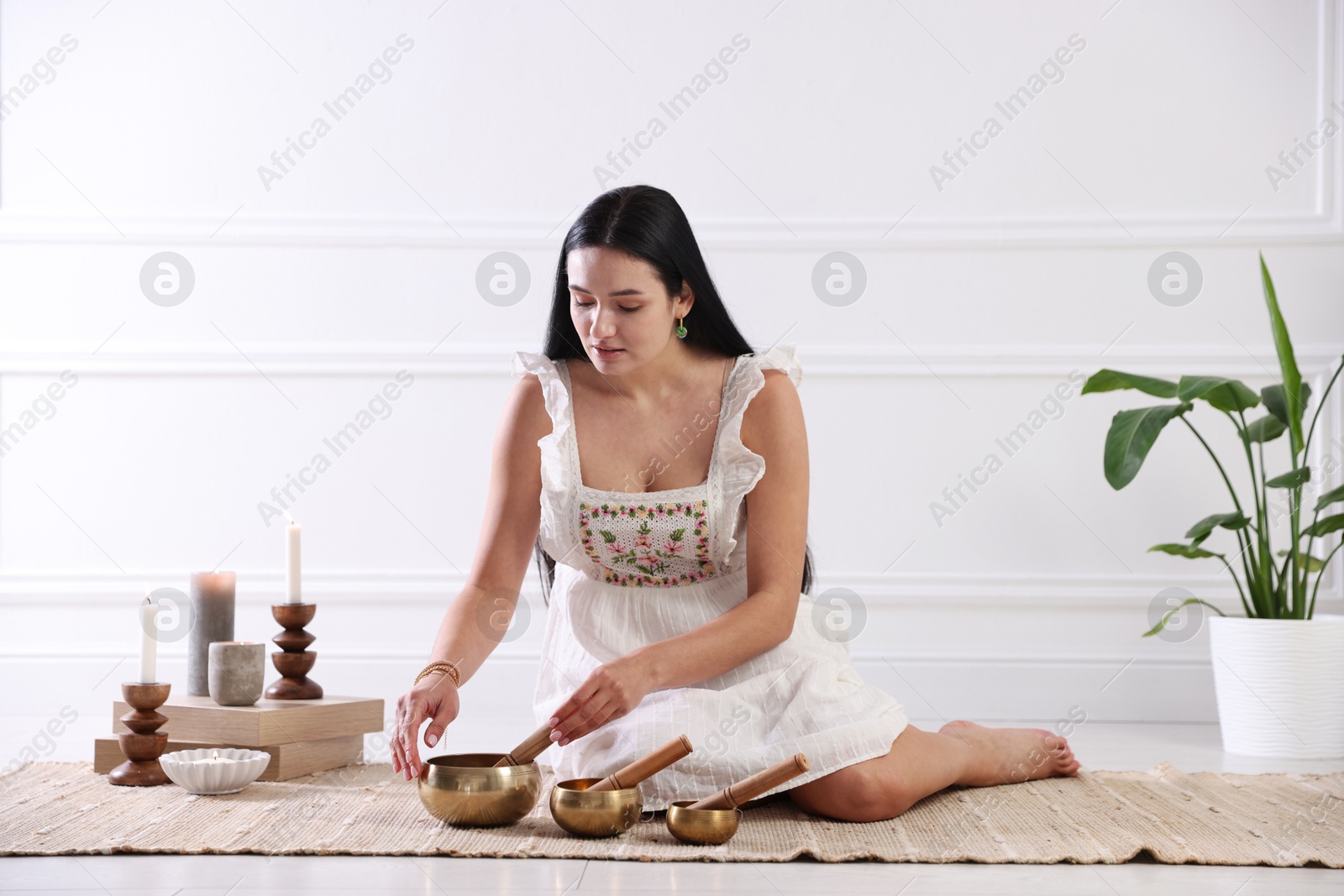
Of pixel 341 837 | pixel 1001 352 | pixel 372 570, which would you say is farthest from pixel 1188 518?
pixel 341 837

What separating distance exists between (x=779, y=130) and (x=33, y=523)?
7.02 feet

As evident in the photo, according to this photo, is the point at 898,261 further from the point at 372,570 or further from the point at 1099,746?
the point at 372,570

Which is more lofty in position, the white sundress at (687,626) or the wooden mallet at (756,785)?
the white sundress at (687,626)

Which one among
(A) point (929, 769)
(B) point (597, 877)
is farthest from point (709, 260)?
(B) point (597, 877)

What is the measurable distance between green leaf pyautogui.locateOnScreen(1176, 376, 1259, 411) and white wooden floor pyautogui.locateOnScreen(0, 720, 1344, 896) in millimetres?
1123

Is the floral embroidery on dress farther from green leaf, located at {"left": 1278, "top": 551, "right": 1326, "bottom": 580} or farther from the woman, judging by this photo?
green leaf, located at {"left": 1278, "top": 551, "right": 1326, "bottom": 580}

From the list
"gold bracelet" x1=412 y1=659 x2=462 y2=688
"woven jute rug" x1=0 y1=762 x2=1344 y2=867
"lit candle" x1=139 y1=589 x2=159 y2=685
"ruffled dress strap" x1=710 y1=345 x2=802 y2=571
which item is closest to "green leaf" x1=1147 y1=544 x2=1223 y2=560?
"woven jute rug" x1=0 y1=762 x2=1344 y2=867

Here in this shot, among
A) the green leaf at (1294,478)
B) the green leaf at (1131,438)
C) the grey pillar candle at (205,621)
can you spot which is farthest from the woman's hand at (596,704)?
the green leaf at (1294,478)

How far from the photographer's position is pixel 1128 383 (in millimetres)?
2461

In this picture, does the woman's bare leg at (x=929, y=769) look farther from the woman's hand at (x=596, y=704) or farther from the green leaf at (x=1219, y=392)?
the green leaf at (x=1219, y=392)

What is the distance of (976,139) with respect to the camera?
9.80 feet

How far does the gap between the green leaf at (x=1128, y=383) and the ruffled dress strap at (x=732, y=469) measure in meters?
0.95

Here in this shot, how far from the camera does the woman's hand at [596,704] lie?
146 cm

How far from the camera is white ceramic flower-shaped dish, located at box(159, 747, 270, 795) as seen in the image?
5.85ft
